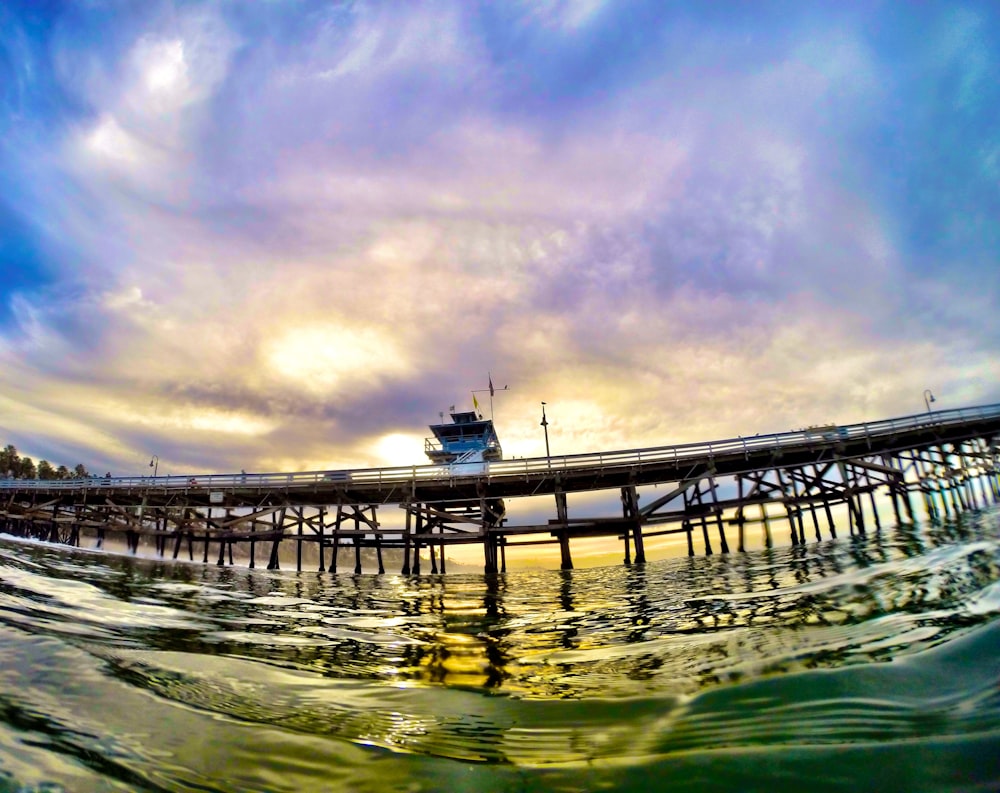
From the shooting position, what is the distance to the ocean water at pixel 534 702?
5.68 ft

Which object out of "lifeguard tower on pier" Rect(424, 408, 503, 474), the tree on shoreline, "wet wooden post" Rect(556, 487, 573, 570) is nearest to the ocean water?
"wet wooden post" Rect(556, 487, 573, 570)

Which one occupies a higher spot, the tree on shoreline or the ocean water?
the tree on shoreline

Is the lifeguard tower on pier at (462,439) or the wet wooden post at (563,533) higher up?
the lifeguard tower on pier at (462,439)

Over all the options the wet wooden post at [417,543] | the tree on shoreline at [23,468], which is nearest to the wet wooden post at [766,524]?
the wet wooden post at [417,543]

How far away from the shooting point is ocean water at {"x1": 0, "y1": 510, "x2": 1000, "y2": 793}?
1.73 metres

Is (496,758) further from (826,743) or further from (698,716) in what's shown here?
(826,743)

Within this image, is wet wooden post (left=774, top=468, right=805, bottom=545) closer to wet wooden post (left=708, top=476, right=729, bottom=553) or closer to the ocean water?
wet wooden post (left=708, top=476, right=729, bottom=553)

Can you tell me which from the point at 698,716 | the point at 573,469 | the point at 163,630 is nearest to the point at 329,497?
the point at 573,469

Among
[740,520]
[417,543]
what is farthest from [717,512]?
[417,543]

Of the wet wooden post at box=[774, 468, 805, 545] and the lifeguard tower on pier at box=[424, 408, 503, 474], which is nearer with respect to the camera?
the wet wooden post at box=[774, 468, 805, 545]

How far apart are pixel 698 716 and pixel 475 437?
34.7 metres

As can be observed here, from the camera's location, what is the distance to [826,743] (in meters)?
1.79

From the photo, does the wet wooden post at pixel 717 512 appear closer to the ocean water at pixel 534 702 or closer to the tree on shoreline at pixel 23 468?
the ocean water at pixel 534 702

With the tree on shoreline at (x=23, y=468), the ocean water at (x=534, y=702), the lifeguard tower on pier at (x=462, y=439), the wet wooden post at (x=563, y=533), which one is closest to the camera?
the ocean water at (x=534, y=702)
